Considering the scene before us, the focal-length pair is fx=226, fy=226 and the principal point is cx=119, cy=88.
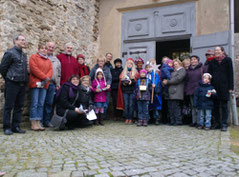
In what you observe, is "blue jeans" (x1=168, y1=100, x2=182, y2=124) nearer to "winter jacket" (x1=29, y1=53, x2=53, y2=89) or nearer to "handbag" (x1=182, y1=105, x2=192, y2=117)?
"handbag" (x1=182, y1=105, x2=192, y2=117)

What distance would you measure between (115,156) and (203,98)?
3176 mm

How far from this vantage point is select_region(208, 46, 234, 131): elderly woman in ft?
16.6

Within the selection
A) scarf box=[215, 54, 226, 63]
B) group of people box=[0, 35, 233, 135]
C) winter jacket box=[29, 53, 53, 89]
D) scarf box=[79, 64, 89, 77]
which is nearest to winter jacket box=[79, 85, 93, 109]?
group of people box=[0, 35, 233, 135]

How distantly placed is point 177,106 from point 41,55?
3488mm

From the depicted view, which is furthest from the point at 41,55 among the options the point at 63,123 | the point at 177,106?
Result: the point at 177,106

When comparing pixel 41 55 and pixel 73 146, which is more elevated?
pixel 41 55

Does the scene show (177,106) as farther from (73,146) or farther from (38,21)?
(38,21)

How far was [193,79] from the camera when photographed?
564 cm

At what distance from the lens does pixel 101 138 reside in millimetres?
3920

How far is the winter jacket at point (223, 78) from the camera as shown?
507cm

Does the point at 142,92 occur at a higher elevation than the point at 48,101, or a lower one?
higher

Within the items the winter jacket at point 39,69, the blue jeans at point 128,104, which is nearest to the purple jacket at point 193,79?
the blue jeans at point 128,104

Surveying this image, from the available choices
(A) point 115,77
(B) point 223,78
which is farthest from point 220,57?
(A) point 115,77

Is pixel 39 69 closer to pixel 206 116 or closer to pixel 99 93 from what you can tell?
pixel 99 93
